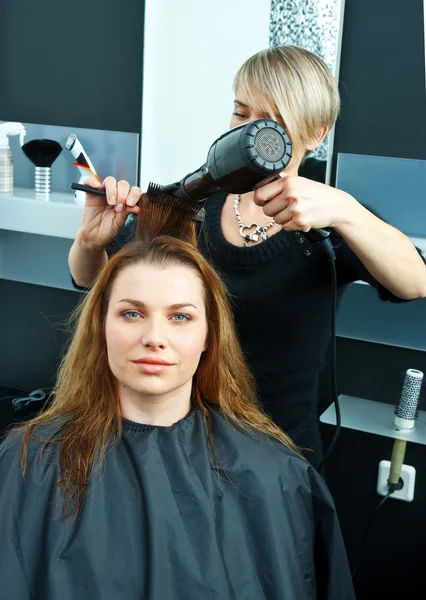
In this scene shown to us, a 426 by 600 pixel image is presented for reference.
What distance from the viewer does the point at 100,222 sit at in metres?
1.53

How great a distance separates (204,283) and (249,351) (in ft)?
0.89

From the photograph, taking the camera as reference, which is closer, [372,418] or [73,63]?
[372,418]

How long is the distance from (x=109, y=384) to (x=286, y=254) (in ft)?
1.65

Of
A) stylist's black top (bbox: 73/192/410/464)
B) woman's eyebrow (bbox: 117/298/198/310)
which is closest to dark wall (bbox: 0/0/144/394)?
stylist's black top (bbox: 73/192/410/464)

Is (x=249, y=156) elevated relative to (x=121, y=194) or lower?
elevated

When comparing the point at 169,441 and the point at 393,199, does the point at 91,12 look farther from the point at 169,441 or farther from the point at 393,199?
the point at 169,441

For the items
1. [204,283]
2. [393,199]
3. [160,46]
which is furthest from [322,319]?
[160,46]

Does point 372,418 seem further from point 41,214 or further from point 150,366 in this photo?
point 41,214

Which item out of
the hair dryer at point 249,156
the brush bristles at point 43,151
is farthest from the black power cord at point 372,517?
the brush bristles at point 43,151

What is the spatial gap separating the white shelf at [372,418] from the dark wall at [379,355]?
0.04 m

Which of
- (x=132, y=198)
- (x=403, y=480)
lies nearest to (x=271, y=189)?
(x=132, y=198)

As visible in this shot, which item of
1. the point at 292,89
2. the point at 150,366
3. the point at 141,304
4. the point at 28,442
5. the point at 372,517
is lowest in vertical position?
the point at 372,517

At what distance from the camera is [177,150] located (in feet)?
7.86

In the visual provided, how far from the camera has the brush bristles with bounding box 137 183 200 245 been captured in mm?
1482
